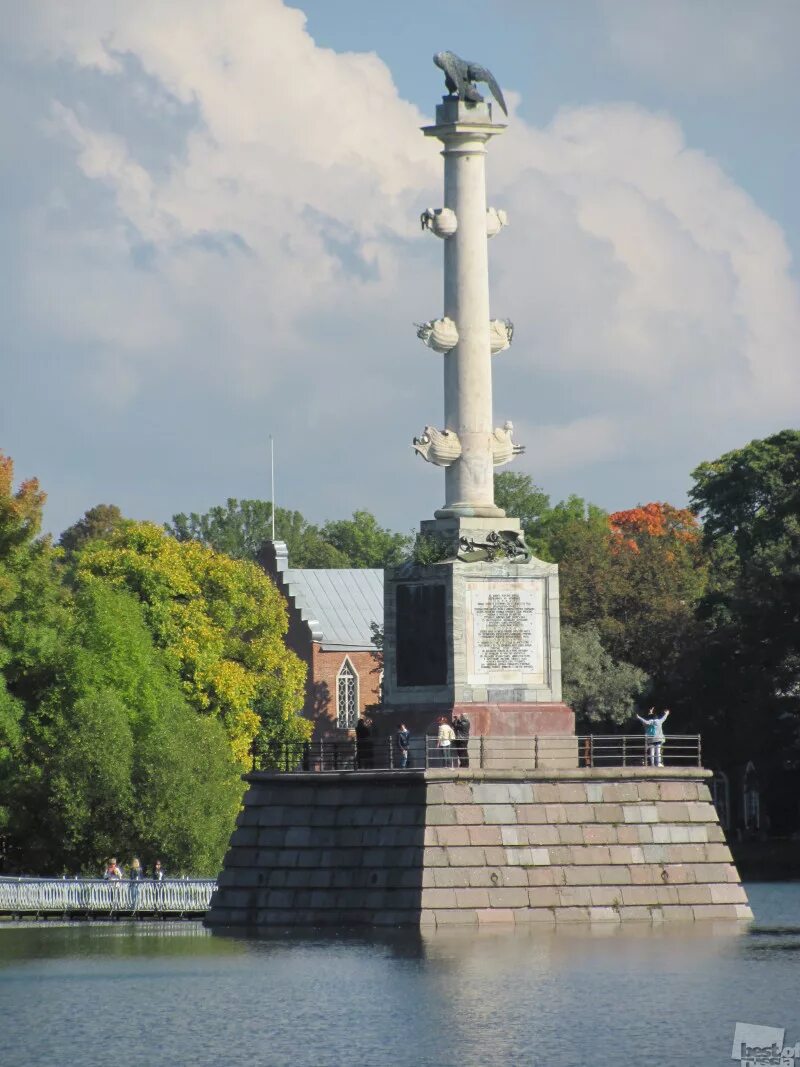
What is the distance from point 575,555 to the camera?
325 ft

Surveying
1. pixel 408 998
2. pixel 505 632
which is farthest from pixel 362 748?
pixel 408 998

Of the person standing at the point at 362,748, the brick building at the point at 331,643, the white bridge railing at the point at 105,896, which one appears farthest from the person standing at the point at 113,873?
the brick building at the point at 331,643

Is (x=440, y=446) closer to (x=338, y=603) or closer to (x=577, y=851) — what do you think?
(x=577, y=851)

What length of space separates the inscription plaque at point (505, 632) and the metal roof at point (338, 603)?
193 feet

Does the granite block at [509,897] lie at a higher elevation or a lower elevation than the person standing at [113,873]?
lower

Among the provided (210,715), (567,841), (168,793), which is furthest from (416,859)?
(210,715)

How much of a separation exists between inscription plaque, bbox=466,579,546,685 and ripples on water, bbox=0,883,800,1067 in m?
5.85

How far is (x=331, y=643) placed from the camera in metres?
116

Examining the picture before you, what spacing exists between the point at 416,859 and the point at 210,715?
104ft

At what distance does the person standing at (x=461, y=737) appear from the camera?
55.0 metres

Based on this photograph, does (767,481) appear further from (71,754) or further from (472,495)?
(472,495)
